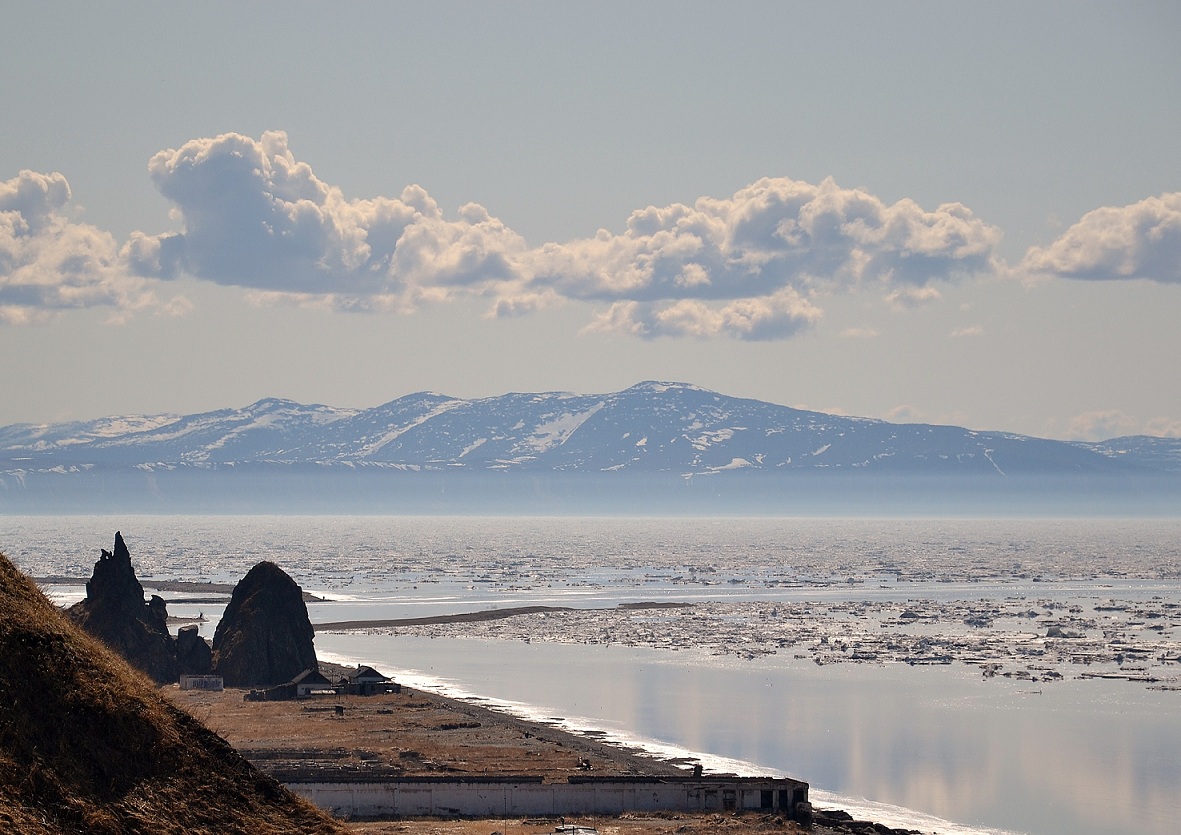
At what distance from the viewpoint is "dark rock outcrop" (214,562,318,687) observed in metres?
97.4

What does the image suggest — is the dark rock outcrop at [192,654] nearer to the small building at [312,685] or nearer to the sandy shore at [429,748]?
the sandy shore at [429,748]

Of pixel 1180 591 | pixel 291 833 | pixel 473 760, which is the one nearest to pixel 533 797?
pixel 473 760

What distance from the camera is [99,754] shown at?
18469 mm

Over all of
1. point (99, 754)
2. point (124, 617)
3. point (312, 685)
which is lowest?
point (312, 685)

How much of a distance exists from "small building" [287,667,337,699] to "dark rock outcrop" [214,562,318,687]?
15.9ft

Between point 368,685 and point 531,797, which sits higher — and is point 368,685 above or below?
above

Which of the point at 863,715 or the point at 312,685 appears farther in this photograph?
the point at 312,685

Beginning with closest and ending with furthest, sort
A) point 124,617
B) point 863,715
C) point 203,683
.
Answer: point 863,715, point 203,683, point 124,617

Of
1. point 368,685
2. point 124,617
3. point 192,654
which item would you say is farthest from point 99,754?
point 192,654

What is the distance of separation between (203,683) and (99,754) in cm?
7933

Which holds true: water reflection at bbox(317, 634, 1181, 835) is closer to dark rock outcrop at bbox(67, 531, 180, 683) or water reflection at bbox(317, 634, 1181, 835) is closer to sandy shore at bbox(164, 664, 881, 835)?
sandy shore at bbox(164, 664, 881, 835)

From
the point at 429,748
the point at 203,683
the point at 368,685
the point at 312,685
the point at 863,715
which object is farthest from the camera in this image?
the point at 203,683

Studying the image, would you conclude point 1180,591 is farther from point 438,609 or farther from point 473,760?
point 473,760

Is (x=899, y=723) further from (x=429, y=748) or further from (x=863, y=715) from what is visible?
(x=429, y=748)
